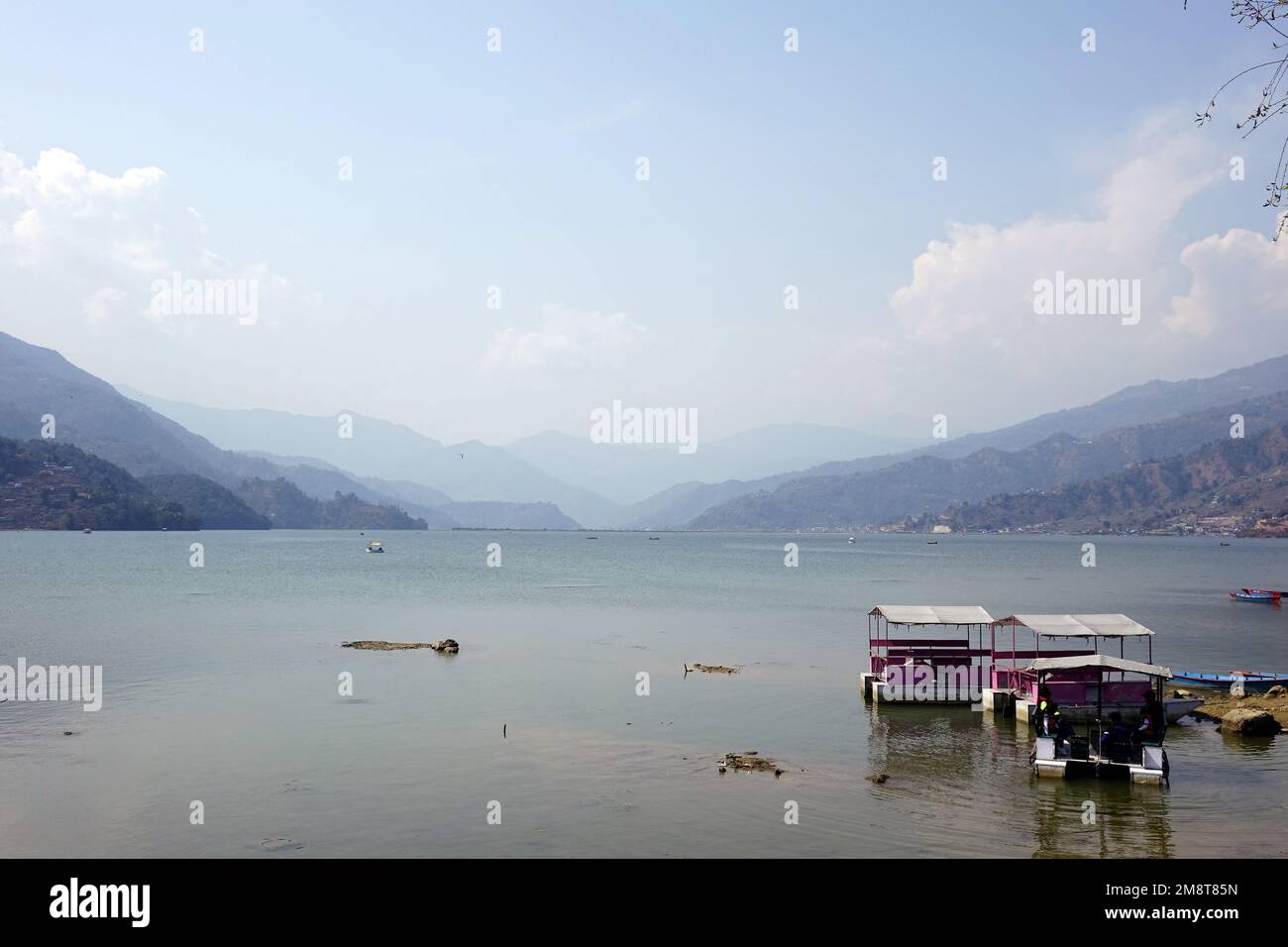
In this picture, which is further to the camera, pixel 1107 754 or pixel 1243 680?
pixel 1243 680

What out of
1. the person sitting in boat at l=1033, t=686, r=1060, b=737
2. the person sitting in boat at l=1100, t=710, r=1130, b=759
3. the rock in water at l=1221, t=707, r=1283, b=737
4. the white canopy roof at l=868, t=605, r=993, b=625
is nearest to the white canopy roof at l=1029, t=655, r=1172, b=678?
the person sitting in boat at l=1100, t=710, r=1130, b=759

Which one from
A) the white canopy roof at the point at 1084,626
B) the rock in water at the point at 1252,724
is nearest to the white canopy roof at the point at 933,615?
the white canopy roof at the point at 1084,626

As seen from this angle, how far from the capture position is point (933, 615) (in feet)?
129

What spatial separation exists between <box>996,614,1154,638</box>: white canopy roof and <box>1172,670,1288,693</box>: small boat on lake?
8296 millimetres

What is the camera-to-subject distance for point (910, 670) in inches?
1481

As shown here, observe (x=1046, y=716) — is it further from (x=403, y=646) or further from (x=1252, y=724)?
(x=403, y=646)

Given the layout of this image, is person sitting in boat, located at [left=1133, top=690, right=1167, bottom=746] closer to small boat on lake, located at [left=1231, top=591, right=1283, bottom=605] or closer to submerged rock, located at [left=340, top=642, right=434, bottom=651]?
submerged rock, located at [left=340, top=642, right=434, bottom=651]

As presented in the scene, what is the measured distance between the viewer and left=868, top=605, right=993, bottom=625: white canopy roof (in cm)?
3856

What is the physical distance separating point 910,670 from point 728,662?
11177mm

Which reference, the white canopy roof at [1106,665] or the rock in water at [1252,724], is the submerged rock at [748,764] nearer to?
the white canopy roof at [1106,665]

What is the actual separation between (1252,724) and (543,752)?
75.4 feet

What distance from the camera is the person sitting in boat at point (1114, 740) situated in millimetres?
25594

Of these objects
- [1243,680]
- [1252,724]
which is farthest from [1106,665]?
[1243,680]

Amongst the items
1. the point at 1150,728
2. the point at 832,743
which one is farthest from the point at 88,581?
the point at 1150,728
